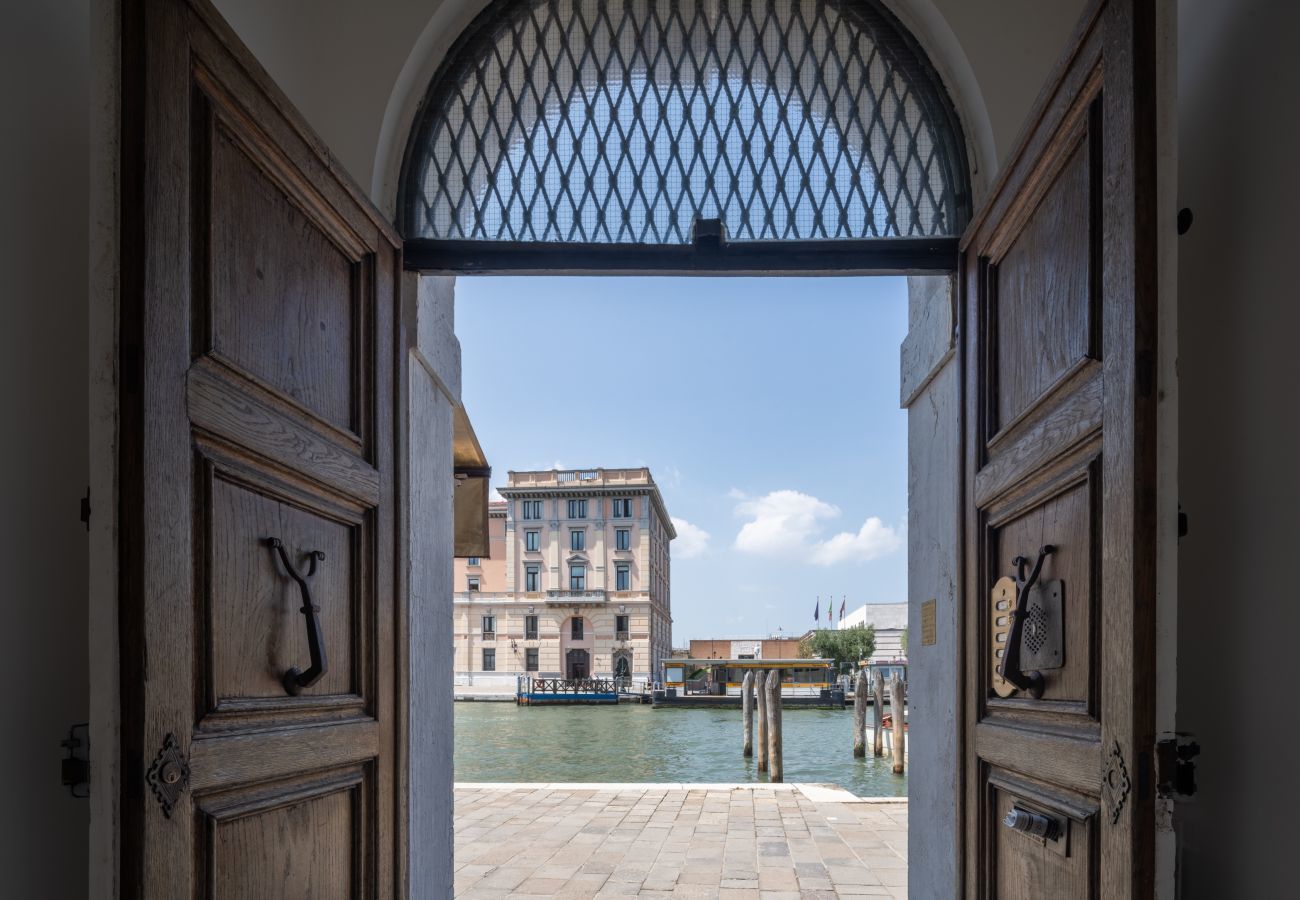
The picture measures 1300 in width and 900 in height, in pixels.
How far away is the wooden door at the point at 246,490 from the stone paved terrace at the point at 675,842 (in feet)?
10.4

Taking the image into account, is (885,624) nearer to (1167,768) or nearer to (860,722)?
(860,722)

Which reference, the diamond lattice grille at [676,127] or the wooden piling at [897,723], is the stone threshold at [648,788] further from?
the wooden piling at [897,723]

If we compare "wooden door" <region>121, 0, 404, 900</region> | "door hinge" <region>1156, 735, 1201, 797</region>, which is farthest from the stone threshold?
"door hinge" <region>1156, 735, 1201, 797</region>

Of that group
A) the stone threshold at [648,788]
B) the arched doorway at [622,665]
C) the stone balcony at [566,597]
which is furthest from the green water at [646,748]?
the stone balcony at [566,597]

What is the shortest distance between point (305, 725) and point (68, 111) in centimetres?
114

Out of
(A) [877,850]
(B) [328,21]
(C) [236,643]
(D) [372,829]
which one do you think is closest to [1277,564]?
(C) [236,643]

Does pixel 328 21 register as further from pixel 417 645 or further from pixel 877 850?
pixel 877 850

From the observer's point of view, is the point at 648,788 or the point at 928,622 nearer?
the point at 928,622

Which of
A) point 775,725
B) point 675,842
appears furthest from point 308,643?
point 775,725

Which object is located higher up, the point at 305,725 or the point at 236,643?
the point at 236,643

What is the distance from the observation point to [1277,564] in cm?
156

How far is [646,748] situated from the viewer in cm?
2314

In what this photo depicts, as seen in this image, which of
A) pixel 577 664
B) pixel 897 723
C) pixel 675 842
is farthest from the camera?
pixel 577 664

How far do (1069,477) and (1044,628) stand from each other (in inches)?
11.7
